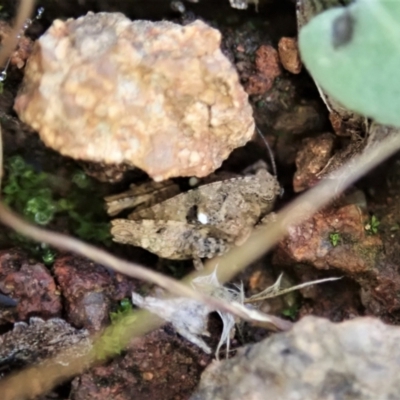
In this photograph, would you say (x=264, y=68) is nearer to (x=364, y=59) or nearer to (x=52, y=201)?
(x=364, y=59)

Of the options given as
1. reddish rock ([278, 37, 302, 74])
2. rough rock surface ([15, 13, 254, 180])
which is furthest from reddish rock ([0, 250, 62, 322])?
reddish rock ([278, 37, 302, 74])

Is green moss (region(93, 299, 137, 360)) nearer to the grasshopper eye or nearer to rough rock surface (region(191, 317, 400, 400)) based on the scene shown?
rough rock surface (region(191, 317, 400, 400))

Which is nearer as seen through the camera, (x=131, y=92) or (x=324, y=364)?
(x=324, y=364)

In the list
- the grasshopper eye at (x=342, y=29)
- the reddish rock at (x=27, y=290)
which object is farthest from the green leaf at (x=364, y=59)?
the reddish rock at (x=27, y=290)

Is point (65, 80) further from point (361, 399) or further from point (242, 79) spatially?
point (361, 399)

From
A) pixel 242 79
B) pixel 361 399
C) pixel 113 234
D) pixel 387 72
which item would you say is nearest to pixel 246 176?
pixel 242 79

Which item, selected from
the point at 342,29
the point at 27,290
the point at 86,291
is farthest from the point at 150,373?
the point at 342,29
